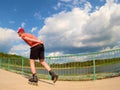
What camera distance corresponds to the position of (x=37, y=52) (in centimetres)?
920

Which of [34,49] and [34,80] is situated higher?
[34,49]

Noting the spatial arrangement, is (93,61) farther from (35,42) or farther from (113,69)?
(35,42)

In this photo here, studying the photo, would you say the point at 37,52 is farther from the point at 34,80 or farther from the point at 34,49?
the point at 34,80

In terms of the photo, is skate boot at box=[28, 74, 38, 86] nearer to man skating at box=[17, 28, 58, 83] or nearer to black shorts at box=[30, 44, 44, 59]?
man skating at box=[17, 28, 58, 83]

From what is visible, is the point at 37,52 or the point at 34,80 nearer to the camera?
the point at 34,80

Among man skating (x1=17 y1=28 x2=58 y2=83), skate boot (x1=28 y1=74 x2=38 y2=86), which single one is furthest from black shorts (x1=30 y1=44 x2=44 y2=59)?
skate boot (x1=28 y1=74 x2=38 y2=86)

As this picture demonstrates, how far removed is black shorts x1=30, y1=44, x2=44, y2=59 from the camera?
9.15m

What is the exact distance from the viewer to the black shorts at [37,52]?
9148mm

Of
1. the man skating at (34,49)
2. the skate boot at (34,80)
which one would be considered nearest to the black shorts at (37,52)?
the man skating at (34,49)

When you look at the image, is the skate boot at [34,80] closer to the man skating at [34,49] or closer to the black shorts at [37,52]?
the man skating at [34,49]

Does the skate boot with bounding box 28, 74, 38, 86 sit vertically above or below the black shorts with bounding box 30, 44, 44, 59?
below

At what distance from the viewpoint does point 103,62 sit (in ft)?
39.3

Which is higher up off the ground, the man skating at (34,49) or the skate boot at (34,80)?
the man skating at (34,49)

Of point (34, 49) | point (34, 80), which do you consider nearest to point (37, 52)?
point (34, 49)
